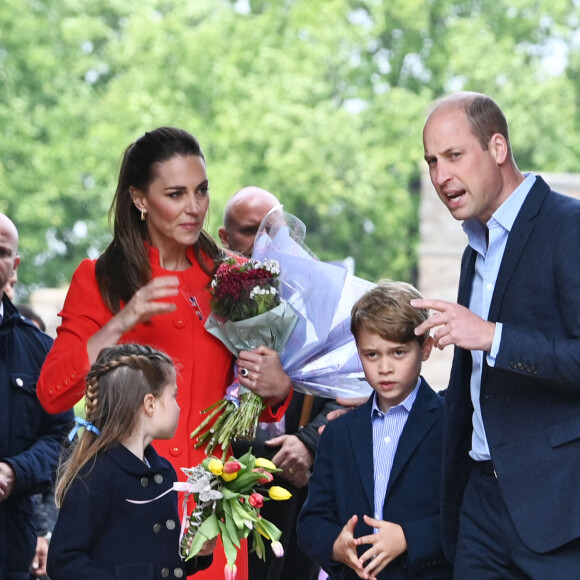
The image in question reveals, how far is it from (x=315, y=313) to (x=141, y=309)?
741 millimetres

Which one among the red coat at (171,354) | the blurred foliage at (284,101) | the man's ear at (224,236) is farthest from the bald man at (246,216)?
the blurred foliage at (284,101)

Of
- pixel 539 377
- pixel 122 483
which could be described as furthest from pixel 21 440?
pixel 539 377

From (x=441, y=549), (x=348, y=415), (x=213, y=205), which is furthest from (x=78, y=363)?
(x=213, y=205)

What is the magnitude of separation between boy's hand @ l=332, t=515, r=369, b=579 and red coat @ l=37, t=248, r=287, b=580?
45 cm

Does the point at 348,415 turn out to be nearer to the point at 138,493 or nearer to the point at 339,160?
the point at 138,493

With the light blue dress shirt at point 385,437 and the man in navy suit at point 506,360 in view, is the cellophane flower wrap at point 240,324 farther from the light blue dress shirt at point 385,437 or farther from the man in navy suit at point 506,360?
the man in navy suit at point 506,360

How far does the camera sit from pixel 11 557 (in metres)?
5.44

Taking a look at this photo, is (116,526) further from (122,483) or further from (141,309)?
(141,309)

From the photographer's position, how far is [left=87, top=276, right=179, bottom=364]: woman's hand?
408 cm

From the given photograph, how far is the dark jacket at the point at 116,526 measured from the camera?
147 inches

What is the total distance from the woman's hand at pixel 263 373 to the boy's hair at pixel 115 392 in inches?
14.1

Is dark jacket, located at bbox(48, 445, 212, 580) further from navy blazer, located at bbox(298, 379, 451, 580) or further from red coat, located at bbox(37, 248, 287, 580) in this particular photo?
navy blazer, located at bbox(298, 379, 451, 580)

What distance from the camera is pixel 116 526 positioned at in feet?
12.6

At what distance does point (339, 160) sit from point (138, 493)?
73.9 ft
